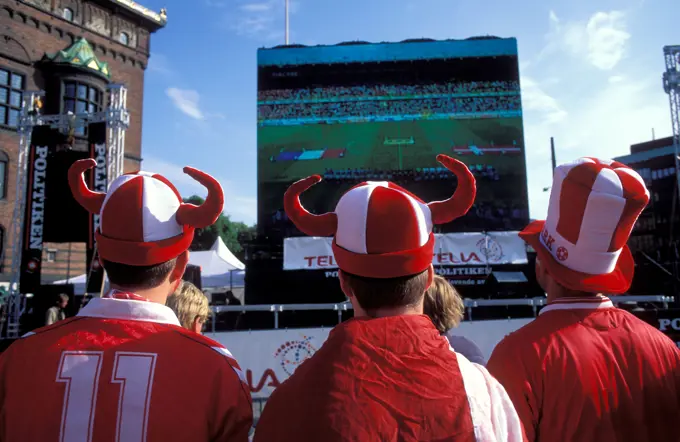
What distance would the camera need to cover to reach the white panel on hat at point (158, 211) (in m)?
1.53

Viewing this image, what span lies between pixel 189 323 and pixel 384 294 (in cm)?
175

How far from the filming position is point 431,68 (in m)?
13.6

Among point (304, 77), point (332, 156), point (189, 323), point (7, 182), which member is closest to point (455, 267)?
point (332, 156)

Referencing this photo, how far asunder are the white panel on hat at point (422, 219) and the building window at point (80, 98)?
1961 centimetres

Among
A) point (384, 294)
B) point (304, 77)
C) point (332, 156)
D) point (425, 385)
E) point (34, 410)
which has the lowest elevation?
point (34, 410)

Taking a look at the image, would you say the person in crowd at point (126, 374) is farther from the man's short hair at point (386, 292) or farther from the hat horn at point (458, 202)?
the hat horn at point (458, 202)

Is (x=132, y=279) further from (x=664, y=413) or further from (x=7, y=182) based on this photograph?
(x=7, y=182)

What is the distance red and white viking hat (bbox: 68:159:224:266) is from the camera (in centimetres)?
151

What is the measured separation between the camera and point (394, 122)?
13188mm

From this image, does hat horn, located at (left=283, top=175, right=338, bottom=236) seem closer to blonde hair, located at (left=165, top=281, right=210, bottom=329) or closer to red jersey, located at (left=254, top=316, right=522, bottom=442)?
red jersey, located at (left=254, top=316, right=522, bottom=442)

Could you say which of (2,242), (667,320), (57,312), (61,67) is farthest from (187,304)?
(61,67)

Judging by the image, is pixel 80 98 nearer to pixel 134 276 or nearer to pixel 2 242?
pixel 2 242

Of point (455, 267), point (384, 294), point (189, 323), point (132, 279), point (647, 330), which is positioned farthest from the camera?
point (455, 267)

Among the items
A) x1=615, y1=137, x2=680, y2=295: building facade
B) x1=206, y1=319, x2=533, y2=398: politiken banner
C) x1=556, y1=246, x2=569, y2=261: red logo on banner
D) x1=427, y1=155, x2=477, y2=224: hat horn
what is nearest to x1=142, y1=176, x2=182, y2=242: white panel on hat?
x1=427, y1=155, x2=477, y2=224: hat horn
